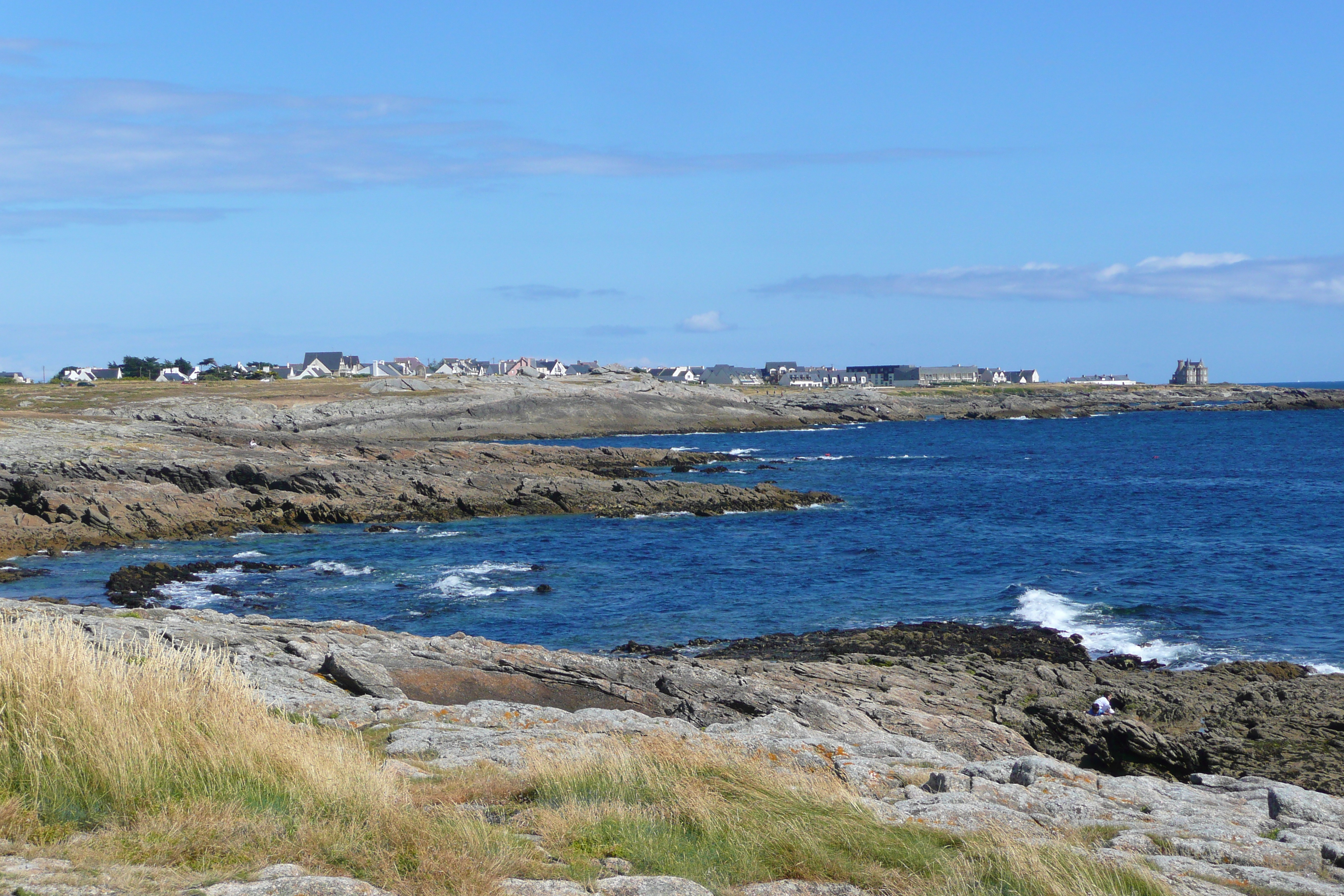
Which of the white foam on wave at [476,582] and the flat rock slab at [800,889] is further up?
the flat rock slab at [800,889]

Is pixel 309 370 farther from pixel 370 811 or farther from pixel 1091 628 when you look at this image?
pixel 370 811

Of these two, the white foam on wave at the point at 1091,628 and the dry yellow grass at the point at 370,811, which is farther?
the white foam on wave at the point at 1091,628

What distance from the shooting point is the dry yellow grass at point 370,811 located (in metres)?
6.52

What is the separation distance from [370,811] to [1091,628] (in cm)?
2547

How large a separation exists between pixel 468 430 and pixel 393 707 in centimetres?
9754

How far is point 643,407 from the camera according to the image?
4978 inches

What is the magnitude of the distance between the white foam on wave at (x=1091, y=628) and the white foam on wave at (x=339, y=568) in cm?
2251

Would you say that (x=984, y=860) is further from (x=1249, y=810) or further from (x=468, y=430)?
(x=468, y=430)

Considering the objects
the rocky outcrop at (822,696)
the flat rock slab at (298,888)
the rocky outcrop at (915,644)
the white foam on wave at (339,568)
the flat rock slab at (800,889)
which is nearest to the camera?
the flat rock slab at (298,888)

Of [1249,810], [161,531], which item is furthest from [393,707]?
[161,531]

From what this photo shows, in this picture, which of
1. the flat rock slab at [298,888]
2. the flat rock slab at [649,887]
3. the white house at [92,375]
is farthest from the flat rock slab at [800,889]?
the white house at [92,375]

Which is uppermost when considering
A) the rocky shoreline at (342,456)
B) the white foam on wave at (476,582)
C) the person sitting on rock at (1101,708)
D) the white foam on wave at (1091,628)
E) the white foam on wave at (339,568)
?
the rocky shoreline at (342,456)

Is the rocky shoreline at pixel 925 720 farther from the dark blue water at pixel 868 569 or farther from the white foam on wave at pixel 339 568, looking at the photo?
the white foam on wave at pixel 339 568

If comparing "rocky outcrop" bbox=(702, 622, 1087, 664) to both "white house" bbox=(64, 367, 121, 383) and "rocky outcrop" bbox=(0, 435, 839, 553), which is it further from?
"white house" bbox=(64, 367, 121, 383)
